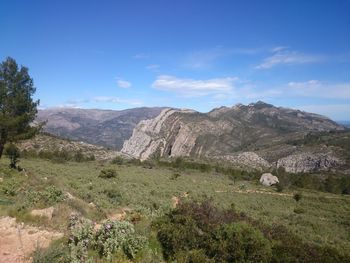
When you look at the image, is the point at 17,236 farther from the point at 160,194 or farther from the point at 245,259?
the point at 160,194

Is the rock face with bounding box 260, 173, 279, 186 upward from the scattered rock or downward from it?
downward

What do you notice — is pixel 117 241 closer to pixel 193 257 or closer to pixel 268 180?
pixel 193 257

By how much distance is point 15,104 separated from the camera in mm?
29984

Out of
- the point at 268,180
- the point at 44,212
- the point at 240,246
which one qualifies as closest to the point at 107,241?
the point at 240,246

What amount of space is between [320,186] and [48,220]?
71.0 m

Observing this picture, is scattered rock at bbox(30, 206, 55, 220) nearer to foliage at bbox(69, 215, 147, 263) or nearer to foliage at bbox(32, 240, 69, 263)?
foliage at bbox(69, 215, 147, 263)

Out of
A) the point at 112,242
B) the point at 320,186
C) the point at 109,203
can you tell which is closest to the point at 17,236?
the point at 112,242

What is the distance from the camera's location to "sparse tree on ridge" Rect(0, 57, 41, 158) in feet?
96.7

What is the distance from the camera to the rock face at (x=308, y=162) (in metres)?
140

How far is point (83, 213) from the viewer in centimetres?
1291

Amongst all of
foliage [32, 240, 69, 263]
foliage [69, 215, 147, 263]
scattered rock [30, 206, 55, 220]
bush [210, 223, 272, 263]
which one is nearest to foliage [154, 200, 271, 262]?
bush [210, 223, 272, 263]

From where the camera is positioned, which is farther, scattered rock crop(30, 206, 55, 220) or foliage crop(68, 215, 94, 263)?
scattered rock crop(30, 206, 55, 220)

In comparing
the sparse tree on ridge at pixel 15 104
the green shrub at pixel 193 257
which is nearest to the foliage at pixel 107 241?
the green shrub at pixel 193 257

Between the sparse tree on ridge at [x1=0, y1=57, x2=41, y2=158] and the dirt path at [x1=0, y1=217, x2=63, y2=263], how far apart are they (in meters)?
20.6
